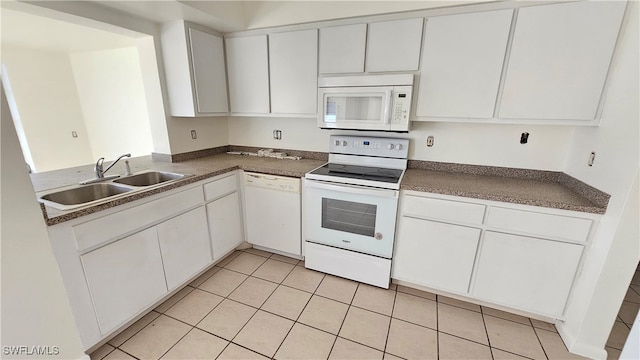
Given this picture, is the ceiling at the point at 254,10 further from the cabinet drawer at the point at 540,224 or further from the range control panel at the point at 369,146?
the cabinet drawer at the point at 540,224

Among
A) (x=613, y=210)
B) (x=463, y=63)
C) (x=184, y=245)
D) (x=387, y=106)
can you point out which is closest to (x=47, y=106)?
(x=184, y=245)

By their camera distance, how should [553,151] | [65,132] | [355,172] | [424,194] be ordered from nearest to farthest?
[424,194]
[553,151]
[355,172]
[65,132]

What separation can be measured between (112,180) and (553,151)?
3.39 m

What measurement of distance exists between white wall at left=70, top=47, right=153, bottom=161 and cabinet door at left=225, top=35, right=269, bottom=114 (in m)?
1.41

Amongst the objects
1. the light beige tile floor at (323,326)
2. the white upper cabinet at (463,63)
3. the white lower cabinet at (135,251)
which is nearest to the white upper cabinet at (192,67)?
the white lower cabinet at (135,251)

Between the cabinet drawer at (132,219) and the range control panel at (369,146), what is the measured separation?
4.27ft

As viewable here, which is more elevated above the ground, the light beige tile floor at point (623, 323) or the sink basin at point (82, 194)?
the sink basin at point (82, 194)

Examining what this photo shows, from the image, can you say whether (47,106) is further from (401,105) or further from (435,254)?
(435,254)

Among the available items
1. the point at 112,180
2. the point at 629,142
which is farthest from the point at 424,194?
the point at 112,180

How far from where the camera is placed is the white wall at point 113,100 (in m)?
3.29

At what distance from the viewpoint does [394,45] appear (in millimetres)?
1972

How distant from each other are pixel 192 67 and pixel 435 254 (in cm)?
254

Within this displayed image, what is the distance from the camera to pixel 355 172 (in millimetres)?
2211

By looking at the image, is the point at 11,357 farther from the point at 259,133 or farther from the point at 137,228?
the point at 259,133
